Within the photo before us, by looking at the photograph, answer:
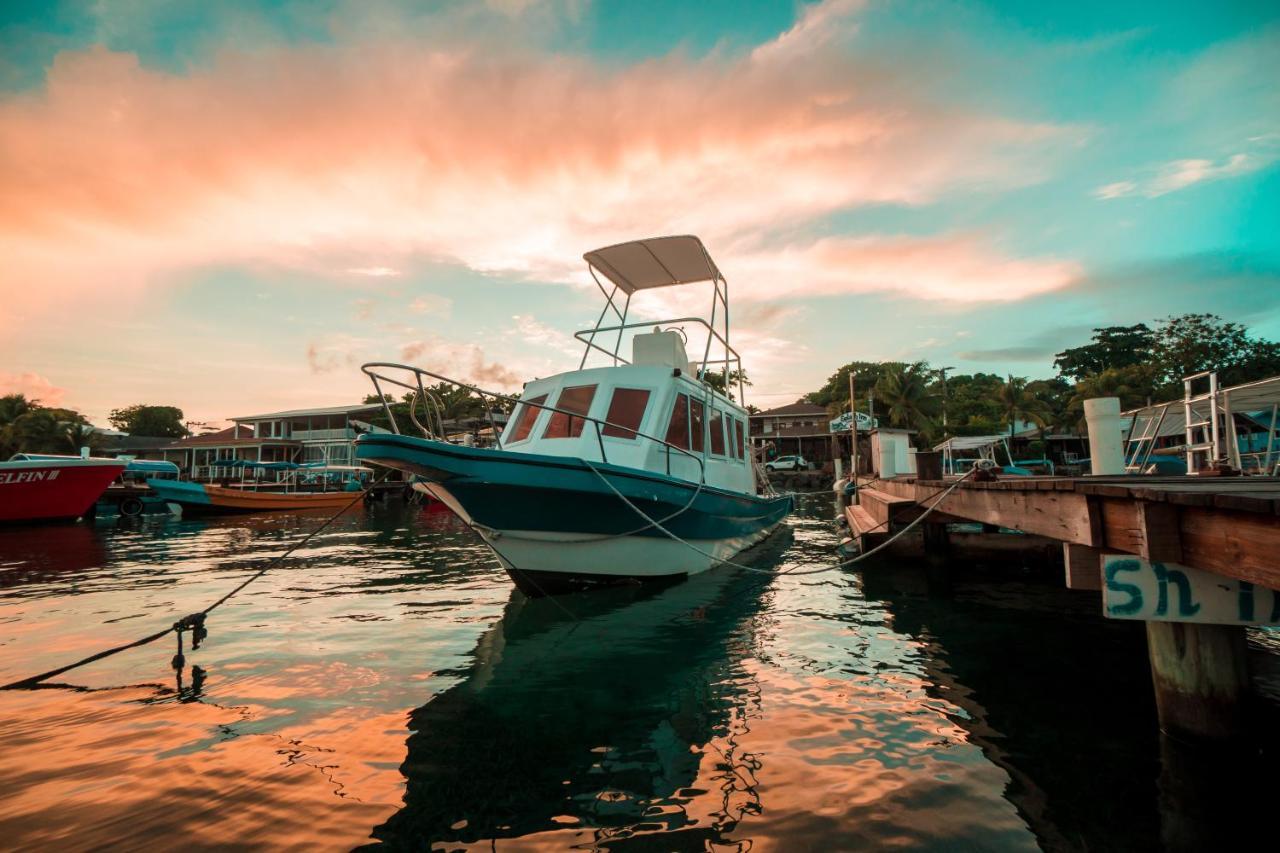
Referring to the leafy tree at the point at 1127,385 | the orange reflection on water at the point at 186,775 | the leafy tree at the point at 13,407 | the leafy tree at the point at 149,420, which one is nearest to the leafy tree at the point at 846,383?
the leafy tree at the point at 1127,385

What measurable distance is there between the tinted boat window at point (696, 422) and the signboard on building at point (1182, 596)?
21.3ft

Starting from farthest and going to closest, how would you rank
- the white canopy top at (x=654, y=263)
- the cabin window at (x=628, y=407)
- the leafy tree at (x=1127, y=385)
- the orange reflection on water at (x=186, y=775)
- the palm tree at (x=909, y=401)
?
the palm tree at (x=909, y=401), the leafy tree at (x=1127, y=385), the white canopy top at (x=654, y=263), the cabin window at (x=628, y=407), the orange reflection on water at (x=186, y=775)

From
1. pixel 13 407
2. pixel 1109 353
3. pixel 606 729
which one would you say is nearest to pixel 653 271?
pixel 606 729

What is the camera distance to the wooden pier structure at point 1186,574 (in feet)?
9.86

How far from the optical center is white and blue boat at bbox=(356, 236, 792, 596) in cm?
690

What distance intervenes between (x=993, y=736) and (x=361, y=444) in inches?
227

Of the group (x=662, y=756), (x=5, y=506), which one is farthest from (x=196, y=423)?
(x=662, y=756)

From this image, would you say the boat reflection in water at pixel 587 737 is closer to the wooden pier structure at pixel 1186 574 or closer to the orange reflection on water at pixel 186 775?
the orange reflection on water at pixel 186 775

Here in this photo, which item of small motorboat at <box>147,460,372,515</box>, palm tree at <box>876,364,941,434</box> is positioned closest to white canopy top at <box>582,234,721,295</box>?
small motorboat at <box>147,460,372,515</box>

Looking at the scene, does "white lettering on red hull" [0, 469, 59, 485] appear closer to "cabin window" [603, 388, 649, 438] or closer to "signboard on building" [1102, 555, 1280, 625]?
"cabin window" [603, 388, 649, 438]

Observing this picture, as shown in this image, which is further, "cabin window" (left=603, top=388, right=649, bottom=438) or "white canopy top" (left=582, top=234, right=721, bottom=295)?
"white canopy top" (left=582, top=234, right=721, bottom=295)

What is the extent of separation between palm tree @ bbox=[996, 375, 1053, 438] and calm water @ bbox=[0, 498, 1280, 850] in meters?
47.6

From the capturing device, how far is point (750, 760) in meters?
3.87

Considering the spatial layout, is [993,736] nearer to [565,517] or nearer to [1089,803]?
[1089,803]
